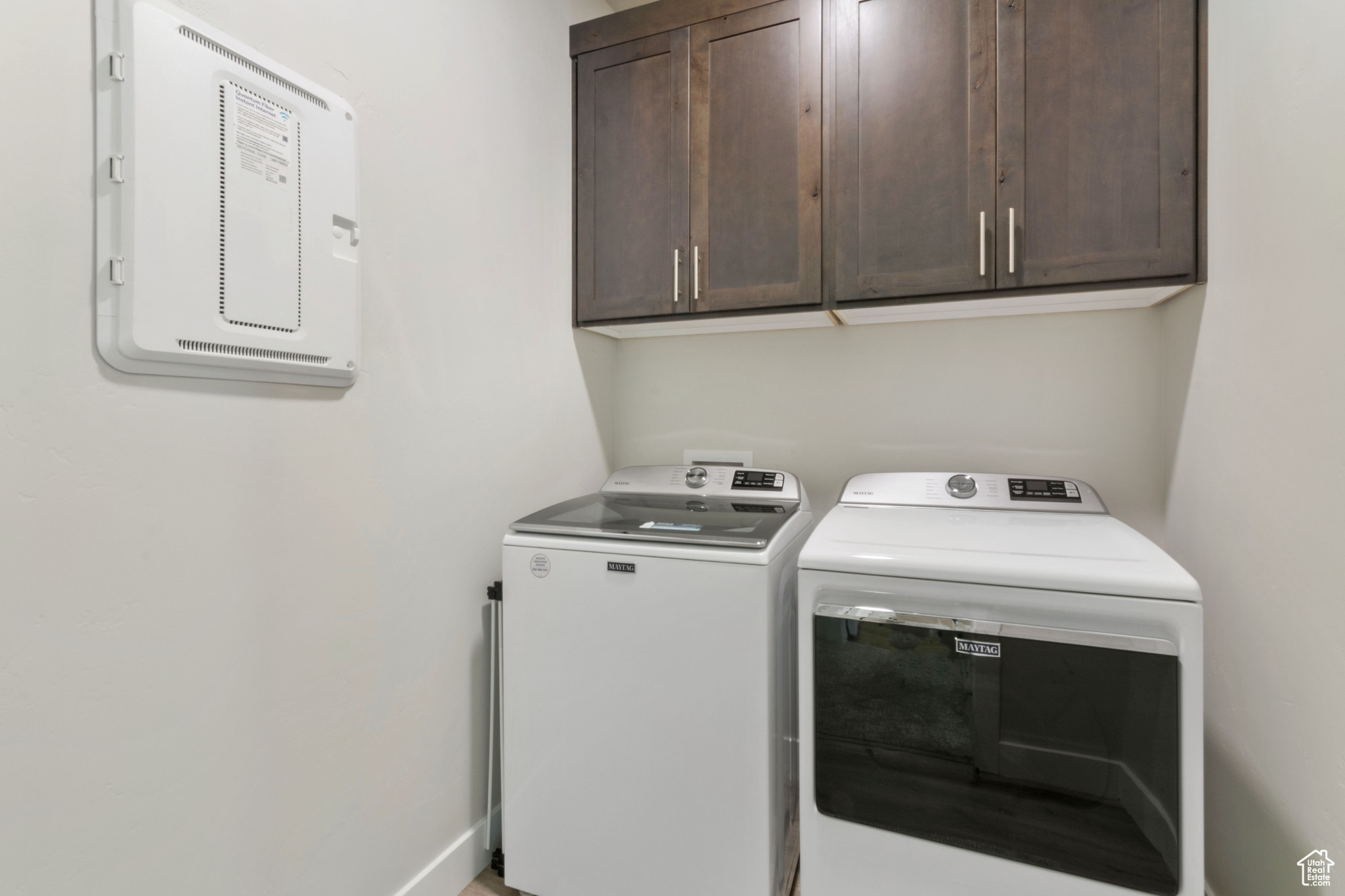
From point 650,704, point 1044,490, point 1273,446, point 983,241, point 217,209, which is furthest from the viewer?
point 1044,490

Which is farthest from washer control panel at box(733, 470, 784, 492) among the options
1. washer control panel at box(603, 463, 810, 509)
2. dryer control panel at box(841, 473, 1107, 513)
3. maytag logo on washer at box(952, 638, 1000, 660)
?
maytag logo on washer at box(952, 638, 1000, 660)

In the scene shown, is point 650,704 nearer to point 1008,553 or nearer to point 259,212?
point 1008,553

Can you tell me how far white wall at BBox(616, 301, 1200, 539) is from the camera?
1.72 m

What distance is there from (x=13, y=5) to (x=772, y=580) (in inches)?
57.9

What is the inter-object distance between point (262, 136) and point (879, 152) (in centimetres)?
138

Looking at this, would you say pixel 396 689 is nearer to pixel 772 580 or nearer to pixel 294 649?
pixel 294 649

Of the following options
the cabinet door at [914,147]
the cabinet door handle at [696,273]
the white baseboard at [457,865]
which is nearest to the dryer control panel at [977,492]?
the cabinet door at [914,147]

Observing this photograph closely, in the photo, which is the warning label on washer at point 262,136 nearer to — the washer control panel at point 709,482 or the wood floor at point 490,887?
the washer control panel at point 709,482

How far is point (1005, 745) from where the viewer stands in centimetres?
112

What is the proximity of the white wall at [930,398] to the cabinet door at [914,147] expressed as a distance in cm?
37

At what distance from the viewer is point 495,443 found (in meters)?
1.68

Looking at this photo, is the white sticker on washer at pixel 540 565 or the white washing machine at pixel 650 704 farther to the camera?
the white sticker on washer at pixel 540 565

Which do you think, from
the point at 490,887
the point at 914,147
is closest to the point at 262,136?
the point at 914,147

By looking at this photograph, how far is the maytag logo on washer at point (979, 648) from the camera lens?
3.68ft
